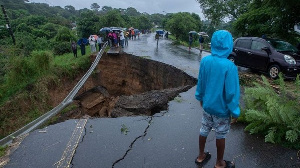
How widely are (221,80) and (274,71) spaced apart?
7439 mm

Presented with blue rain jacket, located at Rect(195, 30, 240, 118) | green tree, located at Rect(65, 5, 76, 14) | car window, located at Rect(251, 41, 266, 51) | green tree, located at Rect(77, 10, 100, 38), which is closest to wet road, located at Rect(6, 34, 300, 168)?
blue rain jacket, located at Rect(195, 30, 240, 118)

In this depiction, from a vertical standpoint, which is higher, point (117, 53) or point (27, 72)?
point (117, 53)

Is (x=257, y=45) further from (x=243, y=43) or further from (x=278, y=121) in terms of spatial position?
(x=278, y=121)

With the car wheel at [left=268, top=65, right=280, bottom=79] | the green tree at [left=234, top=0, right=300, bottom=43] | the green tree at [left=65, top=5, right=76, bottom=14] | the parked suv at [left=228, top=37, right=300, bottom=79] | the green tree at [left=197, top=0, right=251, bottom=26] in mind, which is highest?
the green tree at [left=65, top=5, right=76, bottom=14]

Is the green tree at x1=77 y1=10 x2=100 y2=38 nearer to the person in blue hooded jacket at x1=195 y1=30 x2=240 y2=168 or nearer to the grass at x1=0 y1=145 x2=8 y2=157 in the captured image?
the grass at x1=0 y1=145 x2=8 y2=157

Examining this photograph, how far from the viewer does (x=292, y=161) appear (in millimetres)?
3557

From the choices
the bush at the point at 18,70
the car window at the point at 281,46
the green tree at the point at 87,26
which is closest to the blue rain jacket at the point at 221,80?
the car window at the point at 281,46

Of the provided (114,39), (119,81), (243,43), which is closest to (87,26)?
(114,39)

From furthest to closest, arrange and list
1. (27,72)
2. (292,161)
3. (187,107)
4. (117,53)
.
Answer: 1. (117,53)
2. (27,72)
3. (187,107)
4. (292,161)

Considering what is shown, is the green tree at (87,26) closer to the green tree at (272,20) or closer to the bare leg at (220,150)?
the green tree at (272,20)

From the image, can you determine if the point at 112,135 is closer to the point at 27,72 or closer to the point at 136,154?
the point at 136,154

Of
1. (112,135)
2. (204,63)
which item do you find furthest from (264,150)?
(112,135)

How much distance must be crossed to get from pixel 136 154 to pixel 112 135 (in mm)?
888

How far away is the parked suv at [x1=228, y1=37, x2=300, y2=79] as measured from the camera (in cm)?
827
